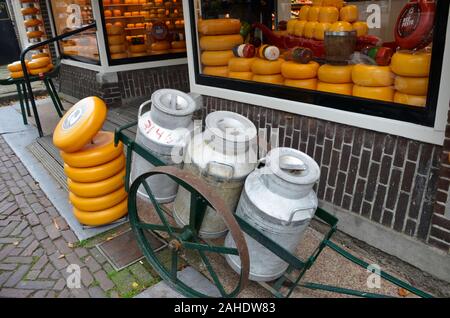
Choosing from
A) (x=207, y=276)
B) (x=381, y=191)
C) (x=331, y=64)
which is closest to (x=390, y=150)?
(x=381, y=191)

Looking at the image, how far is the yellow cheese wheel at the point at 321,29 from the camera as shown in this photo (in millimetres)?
3355

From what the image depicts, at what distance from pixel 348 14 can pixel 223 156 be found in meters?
2.12

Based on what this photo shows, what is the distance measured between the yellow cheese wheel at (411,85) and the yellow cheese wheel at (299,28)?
1281 millimetres

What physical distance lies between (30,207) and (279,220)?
291 centimetres

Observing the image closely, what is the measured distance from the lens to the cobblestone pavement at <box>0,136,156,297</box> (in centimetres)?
258

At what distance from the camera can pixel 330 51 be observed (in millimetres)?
3217

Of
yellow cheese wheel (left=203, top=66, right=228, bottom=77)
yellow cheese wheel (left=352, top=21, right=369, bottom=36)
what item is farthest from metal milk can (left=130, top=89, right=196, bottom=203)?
yellow cheese wheel (left=352, top=21, right=369, bottom=36)

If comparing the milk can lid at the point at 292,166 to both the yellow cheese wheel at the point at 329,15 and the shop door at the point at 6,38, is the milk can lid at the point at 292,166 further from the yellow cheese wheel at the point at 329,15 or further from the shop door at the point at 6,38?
the shop door at the point at 6,38

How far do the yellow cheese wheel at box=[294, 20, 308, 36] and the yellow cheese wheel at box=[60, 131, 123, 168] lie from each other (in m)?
2.13

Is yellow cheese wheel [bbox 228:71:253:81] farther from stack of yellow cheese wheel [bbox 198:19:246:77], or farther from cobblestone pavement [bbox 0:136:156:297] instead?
cobblestone pavement [bbox 0:136:156:297]

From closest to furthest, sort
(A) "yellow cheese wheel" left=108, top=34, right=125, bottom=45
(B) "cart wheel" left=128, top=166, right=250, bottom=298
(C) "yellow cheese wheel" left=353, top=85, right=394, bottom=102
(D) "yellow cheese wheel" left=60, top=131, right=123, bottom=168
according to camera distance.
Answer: (B) "cart wheel" left=128, top=166, right=250, bottom=298, (C) "yellow cheese wheel" left=353, top=85, right=394, bottom=102, (D) "yellow cheese wheel" left=60, top=131, right=123, bottom=168, (A) "yellow cheese wheel" left=108, top=34, right=125, bottom=45

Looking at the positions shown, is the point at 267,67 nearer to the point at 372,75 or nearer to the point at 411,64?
the point at 372,75

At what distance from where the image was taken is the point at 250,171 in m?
2.37
